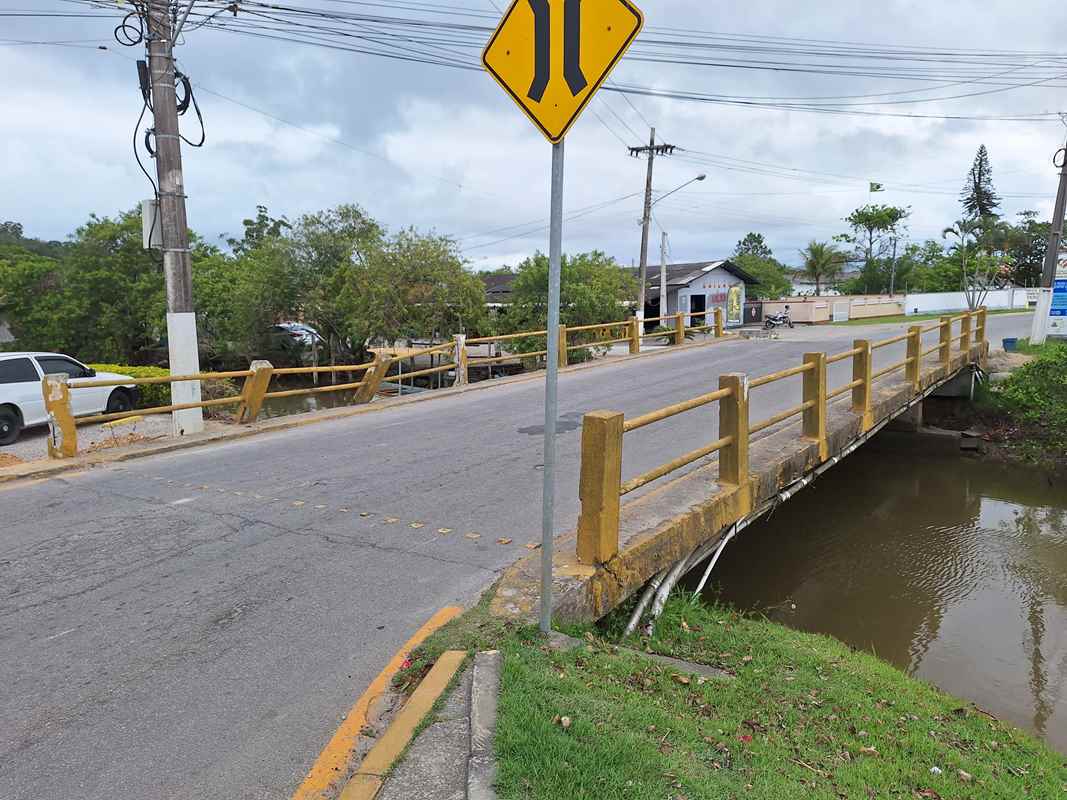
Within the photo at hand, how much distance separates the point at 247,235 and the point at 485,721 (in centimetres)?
6212

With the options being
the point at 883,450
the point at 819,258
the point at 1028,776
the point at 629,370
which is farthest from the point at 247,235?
the point at 1028,776

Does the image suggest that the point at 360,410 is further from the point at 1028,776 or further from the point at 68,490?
the point at 1028,776

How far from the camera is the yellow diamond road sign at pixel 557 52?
135 inches

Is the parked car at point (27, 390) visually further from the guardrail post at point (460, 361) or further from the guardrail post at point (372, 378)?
the guardrail post at point (460, 361)

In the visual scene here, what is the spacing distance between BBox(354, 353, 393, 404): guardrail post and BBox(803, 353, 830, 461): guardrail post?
24.0ft

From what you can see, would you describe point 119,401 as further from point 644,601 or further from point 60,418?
point 644,601

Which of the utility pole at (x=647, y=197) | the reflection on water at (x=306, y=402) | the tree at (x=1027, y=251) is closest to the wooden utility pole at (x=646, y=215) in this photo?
the utility pole at (x=647, y=197)

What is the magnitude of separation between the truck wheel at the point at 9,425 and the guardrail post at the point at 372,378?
684 centimetres

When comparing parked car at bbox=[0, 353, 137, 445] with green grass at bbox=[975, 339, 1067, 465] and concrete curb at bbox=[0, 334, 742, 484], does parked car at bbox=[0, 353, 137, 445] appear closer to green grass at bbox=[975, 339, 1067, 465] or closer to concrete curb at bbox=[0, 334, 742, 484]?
concrete curb at bbox=[0, 334, 742, 484]

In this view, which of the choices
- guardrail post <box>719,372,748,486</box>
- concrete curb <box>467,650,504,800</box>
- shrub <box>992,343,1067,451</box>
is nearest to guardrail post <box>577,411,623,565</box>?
concrete curb <box>467,650,504,800</box>

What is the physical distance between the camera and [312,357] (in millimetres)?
37750

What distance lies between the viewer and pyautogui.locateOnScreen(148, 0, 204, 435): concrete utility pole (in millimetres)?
11328

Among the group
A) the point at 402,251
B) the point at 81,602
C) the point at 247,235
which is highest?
the point at 247,235

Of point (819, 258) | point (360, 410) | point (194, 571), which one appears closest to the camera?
point (194, 571)
